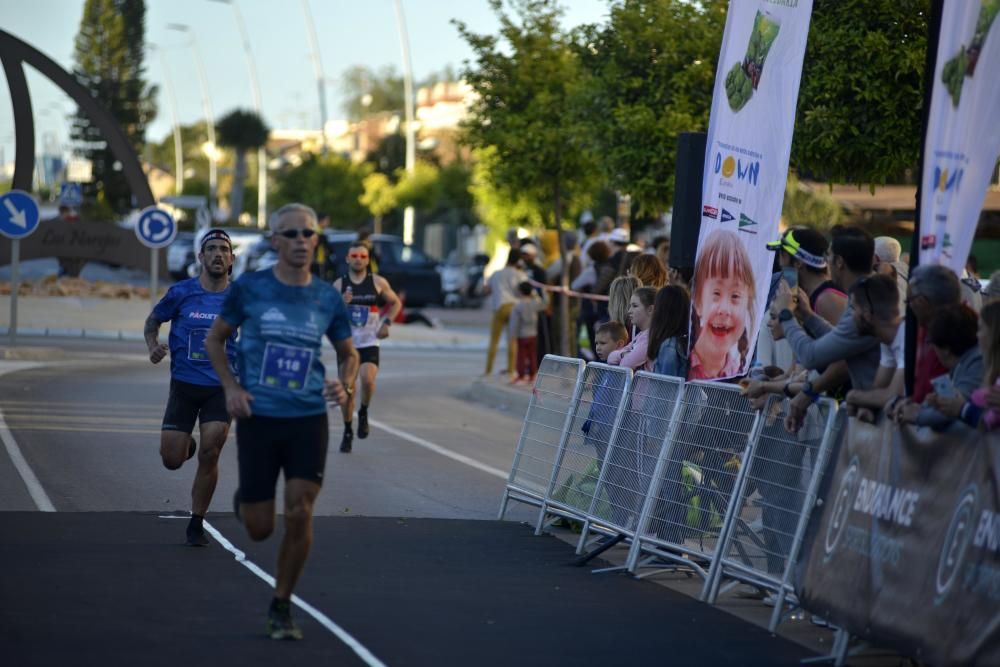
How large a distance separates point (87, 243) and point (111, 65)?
4610 cm

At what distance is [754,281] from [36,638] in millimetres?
5141

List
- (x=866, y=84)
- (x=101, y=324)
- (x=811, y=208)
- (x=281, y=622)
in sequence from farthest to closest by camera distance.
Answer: (x=811, y=208) → (x=101, y=324) → (x=866, y=84) → (x=281, y=622)

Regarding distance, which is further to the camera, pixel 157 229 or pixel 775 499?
pixel 157 229

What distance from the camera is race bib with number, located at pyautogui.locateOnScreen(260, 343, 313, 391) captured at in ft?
25.2

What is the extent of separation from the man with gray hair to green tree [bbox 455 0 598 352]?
17.8 metres

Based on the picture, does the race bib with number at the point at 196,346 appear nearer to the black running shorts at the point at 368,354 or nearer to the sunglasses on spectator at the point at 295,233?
the sunglasses on spectator at the point at 295,233

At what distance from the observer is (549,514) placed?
39.0ft

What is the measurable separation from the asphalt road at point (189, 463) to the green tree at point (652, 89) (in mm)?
3290

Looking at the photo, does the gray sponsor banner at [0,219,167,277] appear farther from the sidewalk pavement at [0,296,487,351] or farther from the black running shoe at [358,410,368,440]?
the black running shoe at [358,410,368,440]

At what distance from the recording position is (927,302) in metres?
7.09

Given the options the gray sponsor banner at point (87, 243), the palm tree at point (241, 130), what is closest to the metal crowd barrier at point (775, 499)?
the gray sponsor banner at point (87, 243)

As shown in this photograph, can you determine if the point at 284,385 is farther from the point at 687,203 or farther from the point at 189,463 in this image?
the point at 189,463

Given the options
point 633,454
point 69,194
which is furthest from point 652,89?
point 69,194

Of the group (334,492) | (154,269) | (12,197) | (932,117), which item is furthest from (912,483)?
(154,269)
